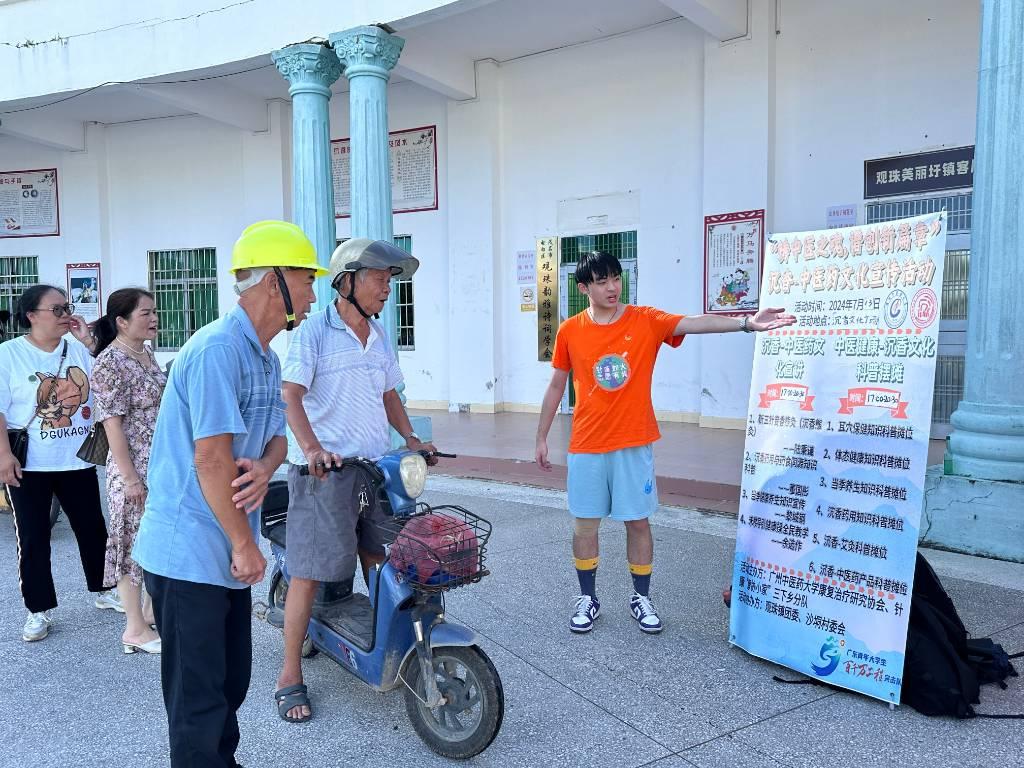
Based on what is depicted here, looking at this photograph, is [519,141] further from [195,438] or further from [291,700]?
[195,438]

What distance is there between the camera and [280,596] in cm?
366

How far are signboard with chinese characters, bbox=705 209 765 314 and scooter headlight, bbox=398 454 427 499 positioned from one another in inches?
282

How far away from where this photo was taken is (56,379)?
4.14 metres

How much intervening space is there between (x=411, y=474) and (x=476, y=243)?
9159 mm

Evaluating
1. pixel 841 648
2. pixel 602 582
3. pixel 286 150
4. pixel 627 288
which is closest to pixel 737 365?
pixel 627 288

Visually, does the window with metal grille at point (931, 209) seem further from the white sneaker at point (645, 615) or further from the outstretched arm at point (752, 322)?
the white sneaker at point (645, 615)

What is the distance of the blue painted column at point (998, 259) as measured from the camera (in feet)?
15.8

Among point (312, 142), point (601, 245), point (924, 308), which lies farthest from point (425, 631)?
point (601, 245)

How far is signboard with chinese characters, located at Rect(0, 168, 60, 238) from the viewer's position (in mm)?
15227

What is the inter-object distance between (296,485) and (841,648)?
87.3 inches

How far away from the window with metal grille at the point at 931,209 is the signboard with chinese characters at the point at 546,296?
4121 millimetres

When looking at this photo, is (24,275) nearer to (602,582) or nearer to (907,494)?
(602,582)

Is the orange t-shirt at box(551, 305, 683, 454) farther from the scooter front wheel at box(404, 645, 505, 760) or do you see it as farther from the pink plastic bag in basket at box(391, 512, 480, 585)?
the scooter front wheel at box(404, 645, 505, 760)

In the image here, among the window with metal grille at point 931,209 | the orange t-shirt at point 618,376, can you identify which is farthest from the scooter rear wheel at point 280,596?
the window with metal grille at point 931,209
